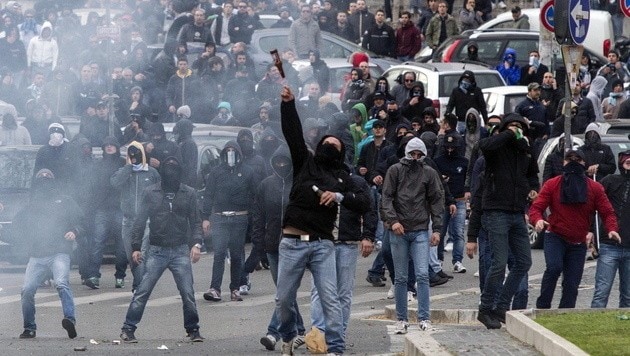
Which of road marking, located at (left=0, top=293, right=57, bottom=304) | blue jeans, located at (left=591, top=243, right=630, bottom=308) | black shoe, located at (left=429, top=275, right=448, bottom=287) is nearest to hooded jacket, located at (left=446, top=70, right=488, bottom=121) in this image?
black shoe, located at (left=429, top=275, right=448, bottom=287)

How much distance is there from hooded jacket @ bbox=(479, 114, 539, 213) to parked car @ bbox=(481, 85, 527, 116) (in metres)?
13.5

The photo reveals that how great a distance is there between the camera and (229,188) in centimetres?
2058

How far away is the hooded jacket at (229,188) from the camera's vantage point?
20.5 metres

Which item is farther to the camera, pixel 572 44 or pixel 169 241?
pixel 572 44

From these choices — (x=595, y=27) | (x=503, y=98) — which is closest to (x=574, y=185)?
Answer: (x=503, y=98)

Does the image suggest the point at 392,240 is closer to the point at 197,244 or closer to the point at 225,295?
the point at 197,244

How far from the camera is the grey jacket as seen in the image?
17375mm

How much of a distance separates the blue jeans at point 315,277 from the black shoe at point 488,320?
1.84m

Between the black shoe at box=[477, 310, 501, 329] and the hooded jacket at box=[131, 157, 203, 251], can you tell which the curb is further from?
the hooded jacket at box=[131, 157, 203, 251]

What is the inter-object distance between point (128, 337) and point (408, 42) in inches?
822

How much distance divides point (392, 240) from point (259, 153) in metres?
4.86

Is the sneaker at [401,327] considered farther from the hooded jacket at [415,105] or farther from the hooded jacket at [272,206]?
the hooded jacket at [415,105]

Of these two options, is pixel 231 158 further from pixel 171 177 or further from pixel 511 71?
pixel 511 71

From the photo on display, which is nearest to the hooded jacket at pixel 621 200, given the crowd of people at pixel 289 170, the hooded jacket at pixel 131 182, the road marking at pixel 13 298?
the crowd of people at pixel 289 170
